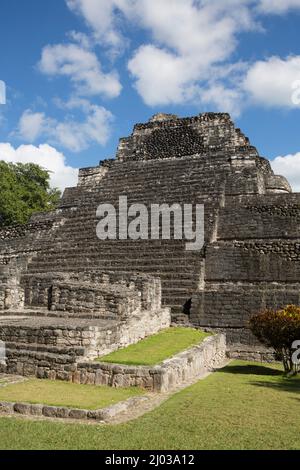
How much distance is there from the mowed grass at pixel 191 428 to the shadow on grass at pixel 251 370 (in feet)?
8.94

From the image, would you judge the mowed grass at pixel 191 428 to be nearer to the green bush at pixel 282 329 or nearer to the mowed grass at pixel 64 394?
the mowed grass at pixel 64 394

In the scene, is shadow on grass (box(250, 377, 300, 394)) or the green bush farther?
the green bush

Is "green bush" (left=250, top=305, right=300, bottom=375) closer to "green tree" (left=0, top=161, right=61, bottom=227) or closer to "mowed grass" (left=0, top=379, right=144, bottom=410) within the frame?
"mowed grass" (left=0, top=379, right=144, bottom=410)

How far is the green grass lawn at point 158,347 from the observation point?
9586 millimetres

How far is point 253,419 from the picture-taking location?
270 inches

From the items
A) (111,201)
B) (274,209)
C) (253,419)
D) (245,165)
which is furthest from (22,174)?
(253,419)

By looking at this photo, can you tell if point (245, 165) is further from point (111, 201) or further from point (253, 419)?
point (253, 419)

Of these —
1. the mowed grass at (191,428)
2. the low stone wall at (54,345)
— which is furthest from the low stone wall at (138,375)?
the mowed grass at (191,428)

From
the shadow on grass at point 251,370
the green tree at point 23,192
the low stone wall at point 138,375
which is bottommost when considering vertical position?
the shadow on grass at point 251,370

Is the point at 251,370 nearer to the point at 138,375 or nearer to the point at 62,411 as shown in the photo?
the point at 138,375

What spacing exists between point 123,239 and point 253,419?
1222 centimetres

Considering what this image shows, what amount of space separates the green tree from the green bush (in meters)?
24.4

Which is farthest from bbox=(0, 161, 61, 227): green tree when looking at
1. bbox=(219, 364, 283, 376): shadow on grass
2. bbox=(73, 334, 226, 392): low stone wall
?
bbox=(73, 334, 226, 392): low stone wall

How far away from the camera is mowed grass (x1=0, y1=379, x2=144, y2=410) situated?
733cm
